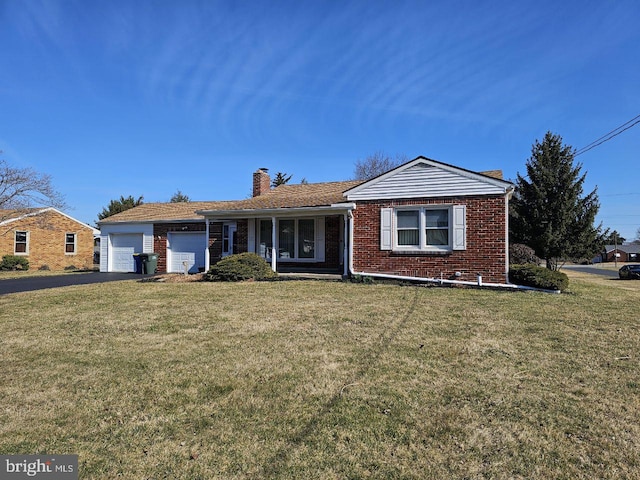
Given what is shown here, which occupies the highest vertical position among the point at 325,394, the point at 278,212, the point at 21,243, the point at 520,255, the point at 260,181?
the point at 260,181

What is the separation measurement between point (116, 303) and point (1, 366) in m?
4.61

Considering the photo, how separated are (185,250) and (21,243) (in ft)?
48.2

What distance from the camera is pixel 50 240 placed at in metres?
28.1

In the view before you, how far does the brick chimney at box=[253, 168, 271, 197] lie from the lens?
2080 centimetres

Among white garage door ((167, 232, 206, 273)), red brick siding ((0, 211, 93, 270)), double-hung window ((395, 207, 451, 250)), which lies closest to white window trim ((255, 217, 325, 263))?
double-hung window ((395, 207, 451, 250))

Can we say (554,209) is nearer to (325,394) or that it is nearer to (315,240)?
(315,240)

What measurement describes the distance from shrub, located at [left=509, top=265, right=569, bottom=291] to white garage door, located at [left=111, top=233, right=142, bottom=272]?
62.3ft

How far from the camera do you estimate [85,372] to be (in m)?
4.68

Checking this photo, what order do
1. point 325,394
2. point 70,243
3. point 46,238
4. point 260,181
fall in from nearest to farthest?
point 325,394 → point 260,181 → point 46,238 → point 70,243

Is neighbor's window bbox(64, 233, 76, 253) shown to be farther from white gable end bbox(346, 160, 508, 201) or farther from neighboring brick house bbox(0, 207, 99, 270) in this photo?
white gable end bbox(346, 160, 508, 201)

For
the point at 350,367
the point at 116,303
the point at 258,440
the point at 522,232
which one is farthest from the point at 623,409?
the point at 522,232

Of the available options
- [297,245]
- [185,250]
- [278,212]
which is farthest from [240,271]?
[185,250]

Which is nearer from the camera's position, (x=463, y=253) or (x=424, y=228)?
(x=463, y=253)

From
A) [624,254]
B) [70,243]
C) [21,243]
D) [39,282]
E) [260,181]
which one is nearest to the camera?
[39,282]
